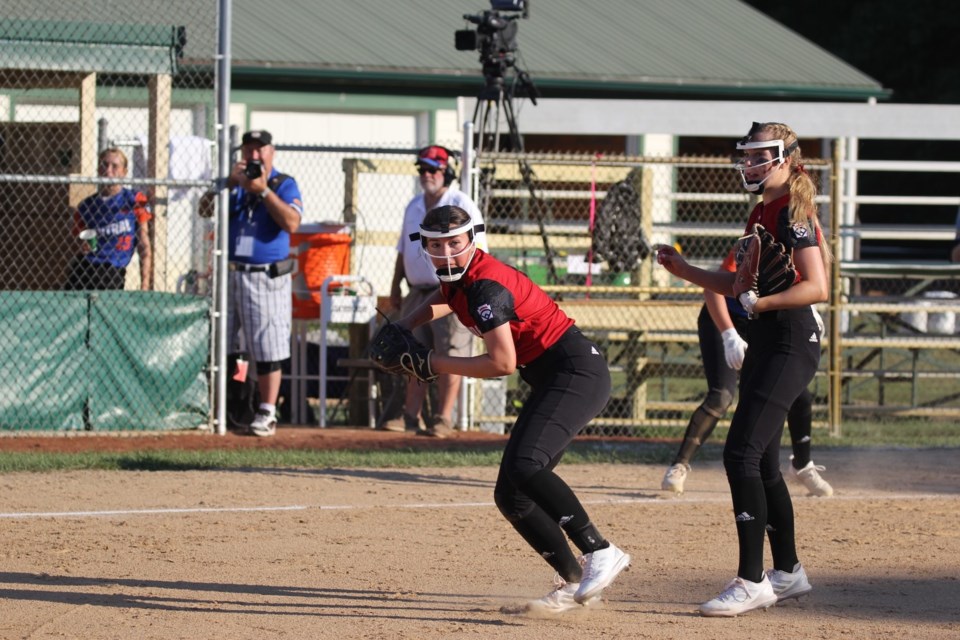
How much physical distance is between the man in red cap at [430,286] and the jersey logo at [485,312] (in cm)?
488

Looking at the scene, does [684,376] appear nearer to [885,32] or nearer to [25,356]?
[25,356]

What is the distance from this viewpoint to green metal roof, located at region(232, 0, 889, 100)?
69.1 feet

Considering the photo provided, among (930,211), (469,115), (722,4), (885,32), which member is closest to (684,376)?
(469,115)

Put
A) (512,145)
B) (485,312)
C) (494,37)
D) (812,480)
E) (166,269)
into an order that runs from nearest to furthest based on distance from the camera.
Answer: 1. (485,312)
2. (812,480)
3. (166,269)
4. (494,37)
5. (512,145)

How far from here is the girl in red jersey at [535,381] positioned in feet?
19.3

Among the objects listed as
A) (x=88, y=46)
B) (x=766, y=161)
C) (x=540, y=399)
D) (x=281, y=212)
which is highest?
(x=88, y=46)

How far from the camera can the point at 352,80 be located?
21266 millimetres

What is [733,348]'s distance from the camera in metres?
8.20

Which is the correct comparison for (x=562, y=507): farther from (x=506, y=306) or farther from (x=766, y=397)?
(x=766, y=397)

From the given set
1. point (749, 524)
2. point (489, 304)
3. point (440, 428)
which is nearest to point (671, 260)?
point (489, 304)

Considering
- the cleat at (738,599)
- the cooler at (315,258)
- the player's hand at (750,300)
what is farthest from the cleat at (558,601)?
the cooler at (315,258)

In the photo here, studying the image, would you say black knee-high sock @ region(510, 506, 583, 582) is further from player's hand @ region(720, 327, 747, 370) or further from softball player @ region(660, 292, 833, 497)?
softball player @ region(660, 292, 833, 497)

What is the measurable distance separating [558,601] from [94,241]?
22.9ft

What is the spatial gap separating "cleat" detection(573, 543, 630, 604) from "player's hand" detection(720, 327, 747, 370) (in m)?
2.35
